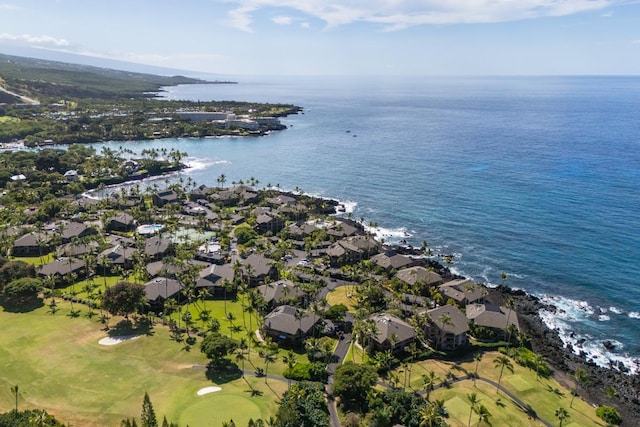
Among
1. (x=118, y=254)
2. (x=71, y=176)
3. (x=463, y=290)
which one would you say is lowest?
(x=118, y=254)

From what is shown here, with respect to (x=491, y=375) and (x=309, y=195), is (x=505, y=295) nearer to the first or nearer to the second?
(x=491, y=375)

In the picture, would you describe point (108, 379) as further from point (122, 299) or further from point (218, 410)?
point (218, 410)

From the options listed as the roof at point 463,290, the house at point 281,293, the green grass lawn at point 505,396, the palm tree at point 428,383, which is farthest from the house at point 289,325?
the roof at point 463,290

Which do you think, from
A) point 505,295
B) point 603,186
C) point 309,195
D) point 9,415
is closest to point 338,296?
point 505,295

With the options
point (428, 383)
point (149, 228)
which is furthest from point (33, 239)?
point (428, 383)

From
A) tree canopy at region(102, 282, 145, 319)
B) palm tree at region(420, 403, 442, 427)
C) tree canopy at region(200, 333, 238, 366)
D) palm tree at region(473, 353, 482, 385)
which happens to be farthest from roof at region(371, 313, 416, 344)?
tree canopy at region(102, 282, 145, 319)

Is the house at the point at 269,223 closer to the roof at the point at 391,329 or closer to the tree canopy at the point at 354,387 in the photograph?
the roof at the point at 391,329

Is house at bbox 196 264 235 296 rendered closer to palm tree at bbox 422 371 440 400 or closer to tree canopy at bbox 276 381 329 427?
tree canopy at bbox 276 381 329 427
